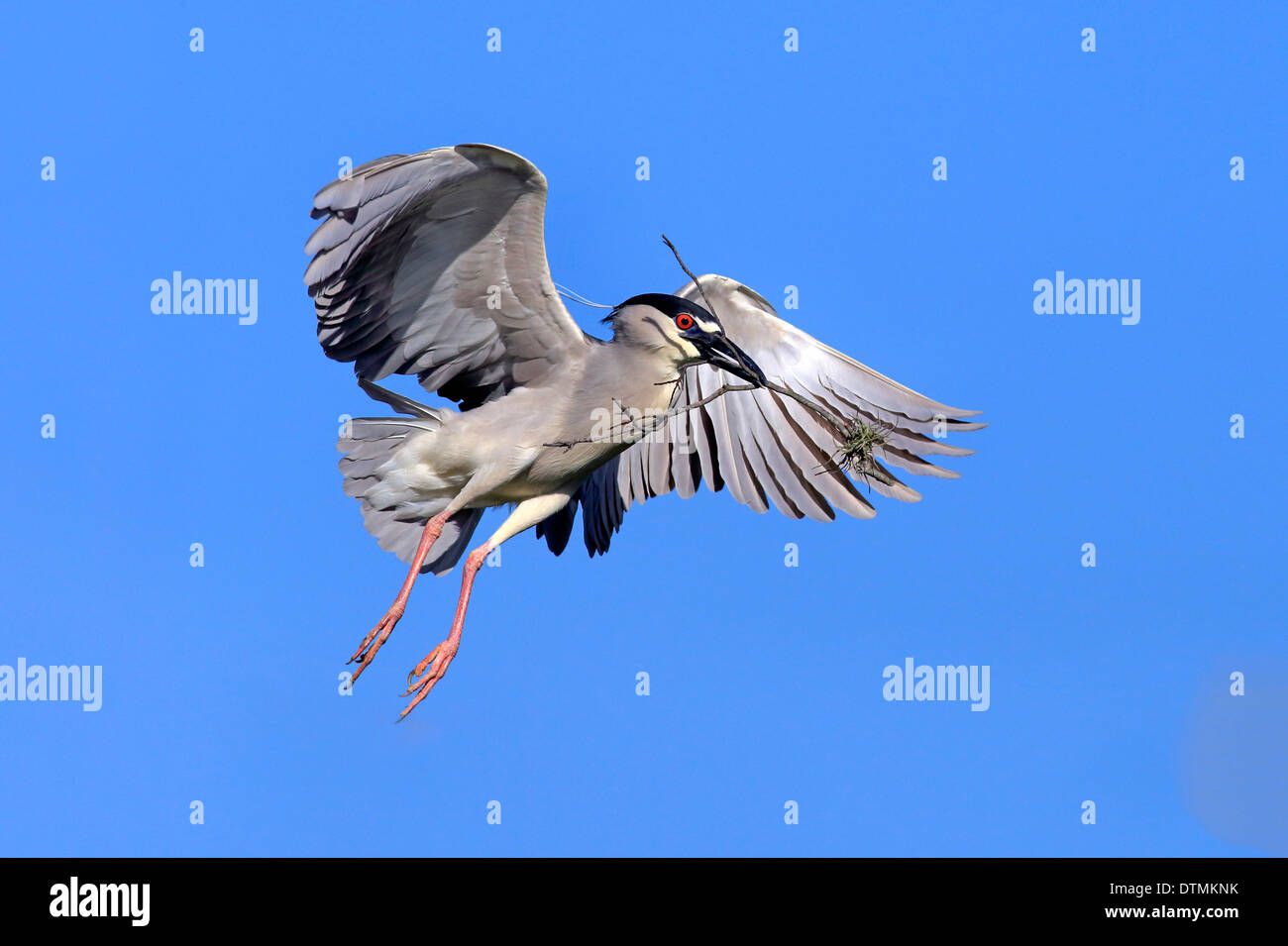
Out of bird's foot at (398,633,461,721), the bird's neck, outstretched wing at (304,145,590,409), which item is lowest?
bird's foot at (398,633,461,721)

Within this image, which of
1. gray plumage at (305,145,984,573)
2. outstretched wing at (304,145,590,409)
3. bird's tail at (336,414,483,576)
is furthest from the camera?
bird's tail at (336,414,483,576)

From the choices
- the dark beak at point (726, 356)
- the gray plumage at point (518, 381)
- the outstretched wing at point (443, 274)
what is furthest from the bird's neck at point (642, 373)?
the outstretched wing at point (443, 274)

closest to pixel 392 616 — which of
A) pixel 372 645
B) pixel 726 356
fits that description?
pixel 372 645

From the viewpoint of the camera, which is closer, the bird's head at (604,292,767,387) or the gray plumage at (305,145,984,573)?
the gray plumage at (305,145,984,573)

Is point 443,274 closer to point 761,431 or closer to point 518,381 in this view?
point 518,381

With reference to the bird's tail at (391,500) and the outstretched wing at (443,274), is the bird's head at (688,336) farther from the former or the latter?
the bird's tail at (391,500)

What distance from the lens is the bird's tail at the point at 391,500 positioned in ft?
29.7

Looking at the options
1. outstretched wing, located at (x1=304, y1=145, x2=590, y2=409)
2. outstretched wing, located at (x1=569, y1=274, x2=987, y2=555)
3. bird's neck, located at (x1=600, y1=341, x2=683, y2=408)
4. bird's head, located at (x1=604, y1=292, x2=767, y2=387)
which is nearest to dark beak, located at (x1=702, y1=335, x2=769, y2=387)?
bird's head, located at (x1=604, y1=292, x2=767, y2=387)

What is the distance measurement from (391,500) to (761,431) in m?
2.63

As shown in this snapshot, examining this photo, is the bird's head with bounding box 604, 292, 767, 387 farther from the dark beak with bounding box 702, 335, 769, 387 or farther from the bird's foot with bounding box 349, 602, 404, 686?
the bird's foot with bounding box 349, 602, 404, 686

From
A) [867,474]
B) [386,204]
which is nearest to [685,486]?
A: [867,474]

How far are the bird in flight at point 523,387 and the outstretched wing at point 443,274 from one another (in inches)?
0.4

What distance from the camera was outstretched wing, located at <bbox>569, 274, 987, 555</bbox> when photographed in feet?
32.1

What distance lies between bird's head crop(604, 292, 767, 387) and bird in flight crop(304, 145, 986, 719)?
1 centimetres
